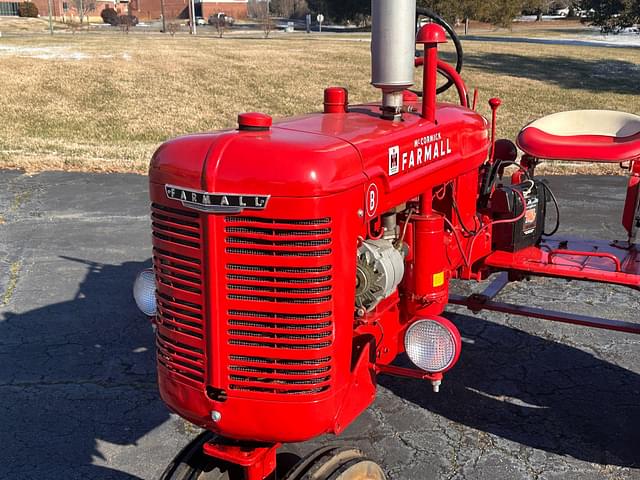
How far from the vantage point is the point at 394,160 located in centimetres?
267

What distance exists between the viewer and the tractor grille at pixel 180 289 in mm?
2324

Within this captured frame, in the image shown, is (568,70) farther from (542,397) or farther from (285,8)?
(285,8)

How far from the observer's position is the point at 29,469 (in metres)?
A: 3.34

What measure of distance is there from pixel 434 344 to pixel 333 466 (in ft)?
1.83

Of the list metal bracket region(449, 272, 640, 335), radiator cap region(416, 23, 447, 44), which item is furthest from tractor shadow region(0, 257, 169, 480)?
radiator cap region(416, 23, 447, 44)

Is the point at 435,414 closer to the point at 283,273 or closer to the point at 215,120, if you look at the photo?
the point at 283,273

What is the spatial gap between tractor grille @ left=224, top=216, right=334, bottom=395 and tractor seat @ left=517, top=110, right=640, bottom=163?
244 centimetres

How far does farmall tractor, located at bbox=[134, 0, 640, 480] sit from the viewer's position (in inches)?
86.7

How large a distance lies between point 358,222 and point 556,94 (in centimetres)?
1868

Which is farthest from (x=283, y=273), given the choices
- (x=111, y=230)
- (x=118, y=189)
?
(x=118, y=189)

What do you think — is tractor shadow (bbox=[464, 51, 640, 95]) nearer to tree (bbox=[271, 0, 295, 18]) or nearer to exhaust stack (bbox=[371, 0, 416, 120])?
exhaust stack (bbox=[371, 0, 416, 120])

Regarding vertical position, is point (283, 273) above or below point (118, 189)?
above

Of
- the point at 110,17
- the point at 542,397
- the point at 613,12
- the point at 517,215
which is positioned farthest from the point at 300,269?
the point at 110,17

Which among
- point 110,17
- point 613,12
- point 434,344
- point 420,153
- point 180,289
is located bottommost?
point 434,344
